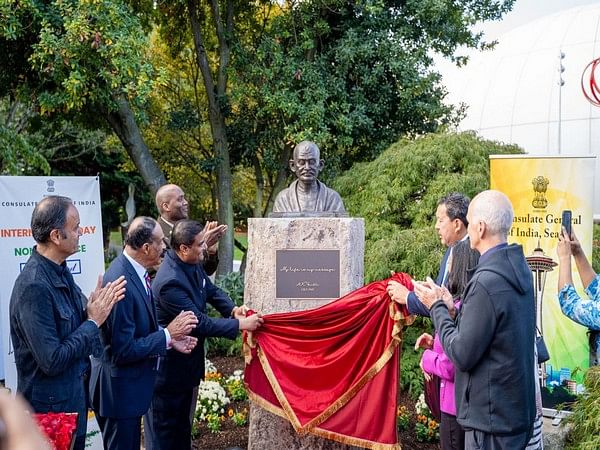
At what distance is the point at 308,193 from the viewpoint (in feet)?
17.4

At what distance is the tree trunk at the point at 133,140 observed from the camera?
10992 mm

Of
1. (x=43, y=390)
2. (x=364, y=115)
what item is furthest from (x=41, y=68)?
(x=43, y=390)

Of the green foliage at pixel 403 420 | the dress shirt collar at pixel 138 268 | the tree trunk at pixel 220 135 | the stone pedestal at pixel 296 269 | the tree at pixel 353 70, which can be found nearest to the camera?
the dress shirt collar at pixel 138 268

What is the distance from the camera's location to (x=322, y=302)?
485 centimetres

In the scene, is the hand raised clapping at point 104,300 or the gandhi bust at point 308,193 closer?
the hand raised clapping at point 104,300

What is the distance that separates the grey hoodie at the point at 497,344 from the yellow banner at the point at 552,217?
2923 mm

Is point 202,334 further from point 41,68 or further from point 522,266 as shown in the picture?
point 41,68

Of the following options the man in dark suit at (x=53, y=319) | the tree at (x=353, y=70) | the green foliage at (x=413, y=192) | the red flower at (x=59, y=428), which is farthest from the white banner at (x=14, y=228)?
the tree at (x=353, y=70)

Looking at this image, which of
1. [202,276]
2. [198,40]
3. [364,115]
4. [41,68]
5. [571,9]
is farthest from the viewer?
[571,9]

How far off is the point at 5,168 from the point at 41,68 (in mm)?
3319

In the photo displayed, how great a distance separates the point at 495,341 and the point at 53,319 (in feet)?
7.26

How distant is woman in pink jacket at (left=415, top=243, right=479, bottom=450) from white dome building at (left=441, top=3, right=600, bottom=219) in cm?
2229

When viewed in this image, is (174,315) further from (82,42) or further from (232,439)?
(82,42)

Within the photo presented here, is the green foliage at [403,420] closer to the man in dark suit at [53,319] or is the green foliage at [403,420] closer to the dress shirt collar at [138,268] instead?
the dress shirt collar at [138,268]
